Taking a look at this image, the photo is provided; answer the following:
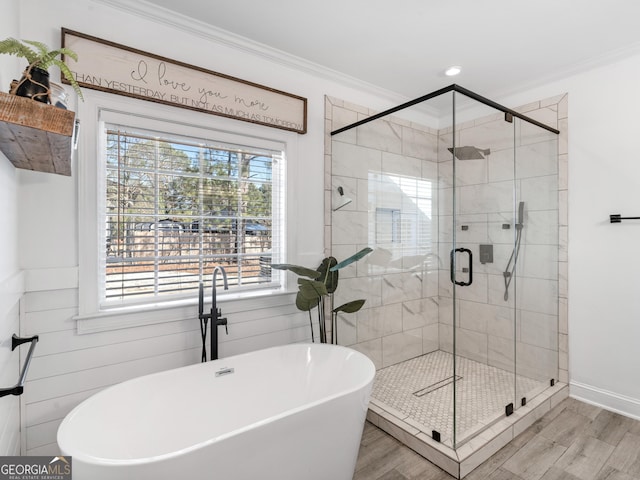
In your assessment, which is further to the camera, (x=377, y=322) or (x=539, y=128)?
(x=377, y=322)

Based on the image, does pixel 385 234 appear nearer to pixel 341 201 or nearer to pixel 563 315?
pixel 341 201

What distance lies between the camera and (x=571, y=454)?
6.56ft

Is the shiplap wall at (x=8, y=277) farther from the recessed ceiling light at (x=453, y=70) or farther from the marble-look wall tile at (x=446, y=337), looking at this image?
the recessed ceiling light at (x=453, y=70)

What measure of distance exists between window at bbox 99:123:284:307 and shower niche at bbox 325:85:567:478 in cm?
62

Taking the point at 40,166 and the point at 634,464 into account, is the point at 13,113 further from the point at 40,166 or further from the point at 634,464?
the point at 634,464

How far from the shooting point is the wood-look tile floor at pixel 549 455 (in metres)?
1.84

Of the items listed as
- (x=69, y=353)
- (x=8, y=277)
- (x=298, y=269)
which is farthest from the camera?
(x=298, y=269)

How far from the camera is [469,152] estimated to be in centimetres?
216

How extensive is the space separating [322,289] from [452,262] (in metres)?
0.87

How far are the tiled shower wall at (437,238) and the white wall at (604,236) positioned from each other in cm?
9

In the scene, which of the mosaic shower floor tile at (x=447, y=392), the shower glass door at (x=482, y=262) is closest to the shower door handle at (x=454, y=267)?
the shower glass door at (x=482, y=262)

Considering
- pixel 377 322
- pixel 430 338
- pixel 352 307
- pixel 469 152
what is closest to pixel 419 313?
pixel 430 338

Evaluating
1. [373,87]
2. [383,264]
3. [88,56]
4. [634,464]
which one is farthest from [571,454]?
[88,56]

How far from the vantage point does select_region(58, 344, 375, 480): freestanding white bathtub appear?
A: 119cm
